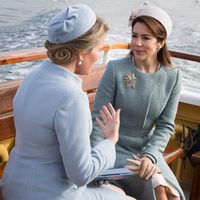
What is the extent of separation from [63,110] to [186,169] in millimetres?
1820

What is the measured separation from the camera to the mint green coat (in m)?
1.81

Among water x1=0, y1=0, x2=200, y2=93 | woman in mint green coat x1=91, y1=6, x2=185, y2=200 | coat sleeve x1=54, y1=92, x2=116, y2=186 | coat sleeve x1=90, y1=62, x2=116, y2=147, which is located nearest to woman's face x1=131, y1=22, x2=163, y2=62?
woman in mint green coat x1=91, y1=6, x2=185, y2=200

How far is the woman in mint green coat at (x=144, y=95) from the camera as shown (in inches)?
70.2

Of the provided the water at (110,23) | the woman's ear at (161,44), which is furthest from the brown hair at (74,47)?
the water at (110,23)

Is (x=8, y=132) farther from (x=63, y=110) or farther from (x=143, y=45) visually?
(x=63, y=110)

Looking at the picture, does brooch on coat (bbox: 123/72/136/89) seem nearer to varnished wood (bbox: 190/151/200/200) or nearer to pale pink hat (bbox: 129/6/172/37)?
pale pink hat (bbox: 129/6/172/37)

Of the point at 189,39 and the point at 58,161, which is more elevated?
the point at 58,161

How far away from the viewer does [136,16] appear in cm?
180

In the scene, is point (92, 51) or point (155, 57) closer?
point (92, 51)

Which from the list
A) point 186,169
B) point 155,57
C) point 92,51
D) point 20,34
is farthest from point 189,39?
point 92,51

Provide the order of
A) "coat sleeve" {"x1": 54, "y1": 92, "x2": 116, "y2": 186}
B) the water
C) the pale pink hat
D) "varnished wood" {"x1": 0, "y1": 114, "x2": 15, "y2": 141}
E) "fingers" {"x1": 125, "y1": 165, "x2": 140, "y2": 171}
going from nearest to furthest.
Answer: "coat sleeve" {"x1": 54, "y1": 92, "x2": 116, "y2": 186} → "fingers" {"x1": 125, "y1": 165, "x2": 140, "y2": 171} → the pale pink hat → "varnished wood" {"x1": 0, "y1": 114, "x2": 15, "y2": 141} → the water

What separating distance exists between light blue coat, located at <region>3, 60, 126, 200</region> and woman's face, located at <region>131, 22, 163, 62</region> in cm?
61

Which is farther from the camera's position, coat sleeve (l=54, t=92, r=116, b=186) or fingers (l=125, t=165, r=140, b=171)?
fingers (l=125, t=165, r=140, b=171)

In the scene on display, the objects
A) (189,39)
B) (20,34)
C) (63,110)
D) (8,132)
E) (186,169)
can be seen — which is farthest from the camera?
(189,39)
